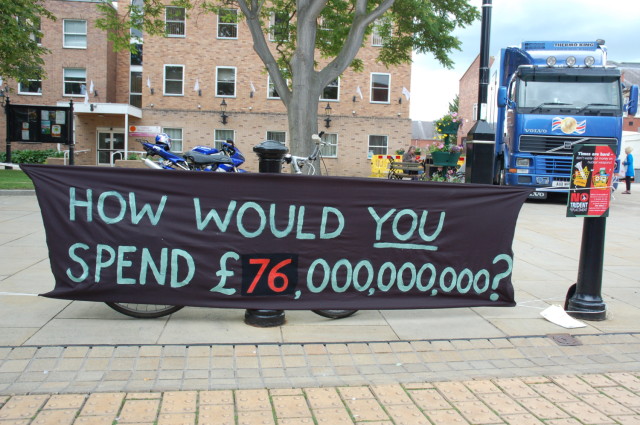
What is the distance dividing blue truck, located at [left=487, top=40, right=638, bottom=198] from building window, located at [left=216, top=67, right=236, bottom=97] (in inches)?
777

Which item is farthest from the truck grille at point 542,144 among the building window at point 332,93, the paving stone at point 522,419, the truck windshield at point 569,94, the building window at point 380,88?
the building window at point 332,93

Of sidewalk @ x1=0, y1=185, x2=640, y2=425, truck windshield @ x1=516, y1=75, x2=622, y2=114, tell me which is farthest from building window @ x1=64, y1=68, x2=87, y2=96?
sidewalk @ x1=0, y1=185, x2=640, y2=425

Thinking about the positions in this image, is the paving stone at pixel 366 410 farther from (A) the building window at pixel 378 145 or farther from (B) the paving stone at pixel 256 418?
(A) the building window at pixel 378 145

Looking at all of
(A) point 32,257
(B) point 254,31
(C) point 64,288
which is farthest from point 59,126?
(C) point 64,288

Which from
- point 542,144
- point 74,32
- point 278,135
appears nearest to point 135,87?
point 74,32

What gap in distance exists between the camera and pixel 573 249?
9008 millimetres

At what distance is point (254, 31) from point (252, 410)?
44.6 ft

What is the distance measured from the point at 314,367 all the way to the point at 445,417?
3.38 ft

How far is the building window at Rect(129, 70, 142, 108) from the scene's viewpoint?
3522cm

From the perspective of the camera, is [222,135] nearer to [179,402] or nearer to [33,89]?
[33,89]

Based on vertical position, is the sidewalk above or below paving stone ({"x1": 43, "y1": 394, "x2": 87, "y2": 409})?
above

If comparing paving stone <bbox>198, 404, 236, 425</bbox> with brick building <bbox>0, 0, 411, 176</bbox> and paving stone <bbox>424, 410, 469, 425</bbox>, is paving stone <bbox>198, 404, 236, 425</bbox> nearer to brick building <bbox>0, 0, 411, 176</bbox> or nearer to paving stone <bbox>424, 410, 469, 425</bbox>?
paving stone <bbox>424, 410, 469, 425</bbox>

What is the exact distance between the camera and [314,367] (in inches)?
156

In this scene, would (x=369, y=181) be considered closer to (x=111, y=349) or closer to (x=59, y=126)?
(x=111, y=349)
